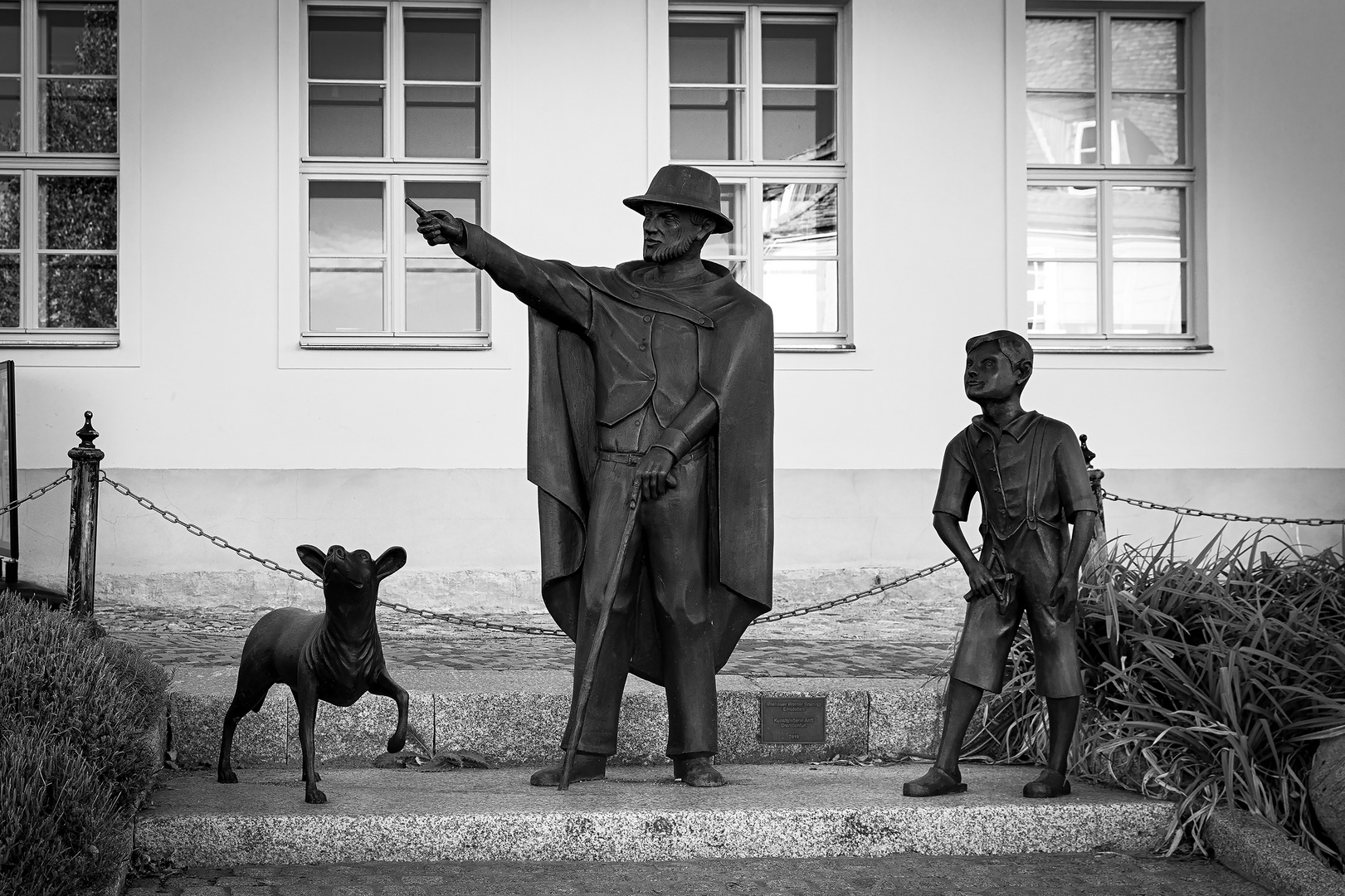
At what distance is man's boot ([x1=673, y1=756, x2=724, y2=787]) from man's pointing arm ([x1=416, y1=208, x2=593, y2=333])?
1.51m

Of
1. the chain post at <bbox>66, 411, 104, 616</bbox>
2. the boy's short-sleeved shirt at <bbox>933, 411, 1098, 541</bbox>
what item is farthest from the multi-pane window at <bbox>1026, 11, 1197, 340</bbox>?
Answer: the chain post at <bbox>66, 411, 104, 616</bbox>

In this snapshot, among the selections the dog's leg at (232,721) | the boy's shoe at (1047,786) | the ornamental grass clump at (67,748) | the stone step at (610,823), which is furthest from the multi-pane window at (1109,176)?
the ornamental grass clump at (67,748)

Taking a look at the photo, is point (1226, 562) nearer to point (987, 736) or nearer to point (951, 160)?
→ point (987, 736)

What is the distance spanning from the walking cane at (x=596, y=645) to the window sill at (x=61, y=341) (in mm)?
6138

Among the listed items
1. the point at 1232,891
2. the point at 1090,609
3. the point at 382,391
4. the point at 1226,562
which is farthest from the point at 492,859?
the point at 382,391

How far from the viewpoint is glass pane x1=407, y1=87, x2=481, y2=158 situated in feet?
33.7

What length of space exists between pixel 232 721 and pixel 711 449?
6.07 ft

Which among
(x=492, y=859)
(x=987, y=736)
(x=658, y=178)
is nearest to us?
(x=492, y=859)

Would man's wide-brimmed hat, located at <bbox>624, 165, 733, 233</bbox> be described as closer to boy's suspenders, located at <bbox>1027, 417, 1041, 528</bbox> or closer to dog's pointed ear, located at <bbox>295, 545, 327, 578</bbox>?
boy's suspenders, located at <bbox>1027, 417, 1041, 528</bbox>

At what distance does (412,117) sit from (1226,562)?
21.7 ft

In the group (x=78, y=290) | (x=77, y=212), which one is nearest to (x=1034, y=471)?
(x=78, y=290)

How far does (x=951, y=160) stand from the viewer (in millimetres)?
10211

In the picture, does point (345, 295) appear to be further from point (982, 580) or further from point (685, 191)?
point (982, 580)

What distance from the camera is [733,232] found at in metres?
10.6
